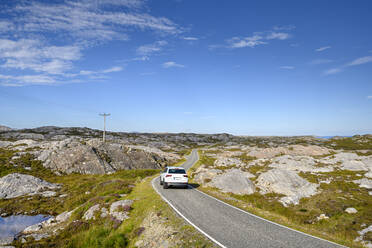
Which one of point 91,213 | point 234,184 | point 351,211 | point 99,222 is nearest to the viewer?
point 99,222

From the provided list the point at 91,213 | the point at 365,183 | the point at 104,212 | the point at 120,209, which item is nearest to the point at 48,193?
the point at 91,213

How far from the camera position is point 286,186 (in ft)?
89.7

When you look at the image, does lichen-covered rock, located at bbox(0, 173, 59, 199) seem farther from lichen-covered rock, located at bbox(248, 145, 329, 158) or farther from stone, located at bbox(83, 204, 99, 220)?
lichen-covered rock, located at bbox(248, 145, 329, 158)

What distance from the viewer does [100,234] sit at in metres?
15.0

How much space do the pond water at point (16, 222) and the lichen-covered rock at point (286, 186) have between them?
26799 mm

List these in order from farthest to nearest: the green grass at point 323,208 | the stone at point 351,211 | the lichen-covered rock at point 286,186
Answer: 1. the lichen-covered rock at point 286,186
2. the stone at point 351,211
3. the green grass at point 323,208

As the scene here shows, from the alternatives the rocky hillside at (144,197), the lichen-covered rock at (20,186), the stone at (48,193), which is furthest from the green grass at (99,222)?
the lichen-covered rock at (20,186)

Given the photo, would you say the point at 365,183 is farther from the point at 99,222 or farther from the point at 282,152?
the point at 282,152

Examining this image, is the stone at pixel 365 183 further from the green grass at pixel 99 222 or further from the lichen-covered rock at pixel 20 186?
the lichen-covered rock at pixel 20 186

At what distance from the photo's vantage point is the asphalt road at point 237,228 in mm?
10469

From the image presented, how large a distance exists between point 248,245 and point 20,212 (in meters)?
30.6

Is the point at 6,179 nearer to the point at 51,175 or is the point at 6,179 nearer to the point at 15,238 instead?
the point at 51,175

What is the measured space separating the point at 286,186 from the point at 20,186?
40215 millimetres

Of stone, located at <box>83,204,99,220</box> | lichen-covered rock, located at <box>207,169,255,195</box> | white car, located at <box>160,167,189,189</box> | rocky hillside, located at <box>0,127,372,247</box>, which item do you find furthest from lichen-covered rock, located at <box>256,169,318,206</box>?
stone, located at <box>83,204,99,220</box>
